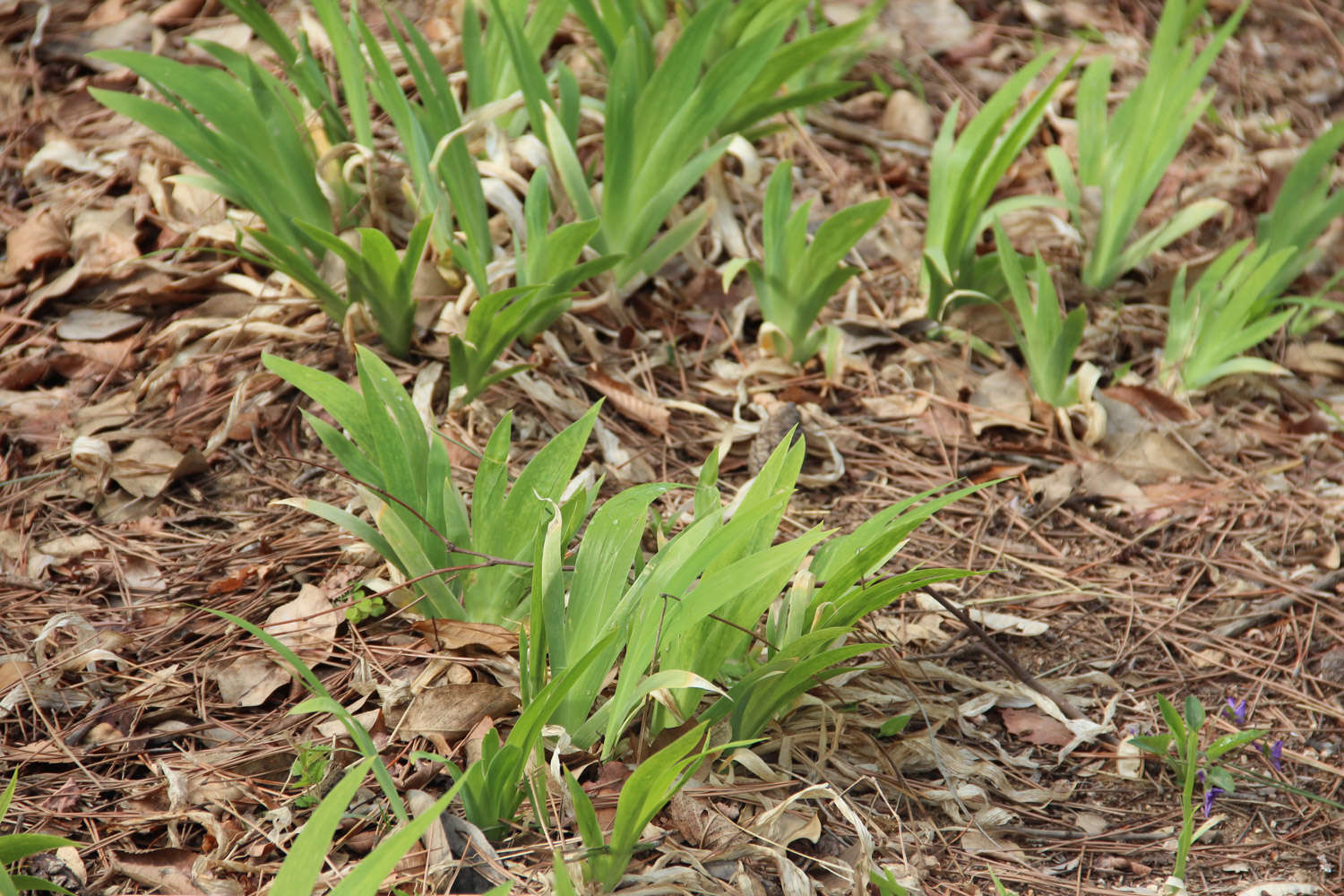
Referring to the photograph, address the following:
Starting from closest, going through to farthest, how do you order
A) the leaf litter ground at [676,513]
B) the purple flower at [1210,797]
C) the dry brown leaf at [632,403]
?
the leaf litter ground at [676,513] < the purple flower at [1210,797] < the dry brown leaf at [632,403]

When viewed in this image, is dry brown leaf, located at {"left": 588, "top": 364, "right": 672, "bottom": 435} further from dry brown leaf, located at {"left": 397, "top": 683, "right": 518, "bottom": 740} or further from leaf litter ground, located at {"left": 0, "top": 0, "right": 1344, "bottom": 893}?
dry brown leaf, located at {"left": 397, "top": 683, "right": 518, "bottom": 740}

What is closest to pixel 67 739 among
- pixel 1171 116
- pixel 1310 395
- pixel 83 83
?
pixel 83 83

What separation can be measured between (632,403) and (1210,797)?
113cm

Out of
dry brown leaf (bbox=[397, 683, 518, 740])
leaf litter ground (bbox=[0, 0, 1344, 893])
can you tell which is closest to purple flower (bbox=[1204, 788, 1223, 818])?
leaf litter ground (bbox=[0, 0, 1344, 893])

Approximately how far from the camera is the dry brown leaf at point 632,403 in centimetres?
194

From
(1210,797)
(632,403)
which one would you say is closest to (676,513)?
(632,403)

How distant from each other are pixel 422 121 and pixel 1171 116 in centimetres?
152

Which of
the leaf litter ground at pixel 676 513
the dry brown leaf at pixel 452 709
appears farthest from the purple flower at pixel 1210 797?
the dry brown leaf at pixel 452 709

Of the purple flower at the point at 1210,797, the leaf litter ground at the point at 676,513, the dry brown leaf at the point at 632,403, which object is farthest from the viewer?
the dry brown leaf at the point at 632,403

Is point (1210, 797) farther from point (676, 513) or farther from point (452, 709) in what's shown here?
point (452, 709)

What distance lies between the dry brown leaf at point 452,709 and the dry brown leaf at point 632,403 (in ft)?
2.35

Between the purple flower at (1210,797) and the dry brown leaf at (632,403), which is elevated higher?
the dry brown leaf at (632,403)

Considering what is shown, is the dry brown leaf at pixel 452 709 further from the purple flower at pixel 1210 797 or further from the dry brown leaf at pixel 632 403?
the purple flower at pixel 1210 797

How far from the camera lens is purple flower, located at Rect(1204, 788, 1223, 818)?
4.69ft
